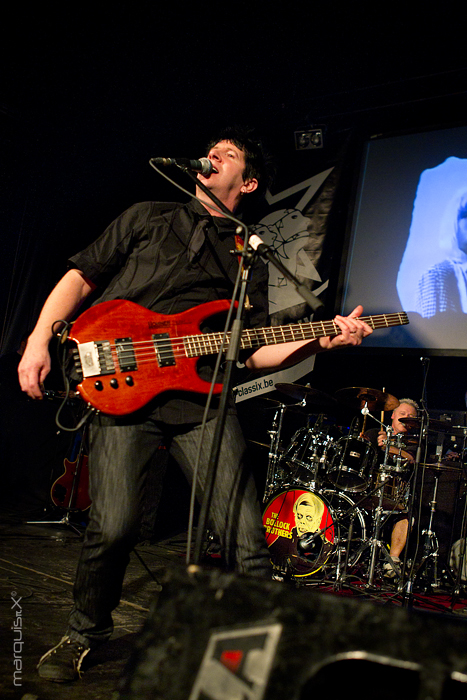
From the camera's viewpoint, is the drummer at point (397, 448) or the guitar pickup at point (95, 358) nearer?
the guitar pickup at point (95, 358)

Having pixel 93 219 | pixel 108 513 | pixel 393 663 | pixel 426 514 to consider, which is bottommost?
pixel 426 514

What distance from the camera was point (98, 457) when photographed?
1998 millimetres

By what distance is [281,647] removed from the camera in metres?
0.80

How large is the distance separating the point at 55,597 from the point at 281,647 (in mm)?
2740

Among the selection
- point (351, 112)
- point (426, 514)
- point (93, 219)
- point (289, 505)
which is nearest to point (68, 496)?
point (289, 505)

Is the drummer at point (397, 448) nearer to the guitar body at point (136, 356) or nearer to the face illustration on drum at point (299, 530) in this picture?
the face illustration on drum at point (299, 530)

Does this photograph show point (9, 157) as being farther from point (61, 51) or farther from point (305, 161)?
point (305, 161)

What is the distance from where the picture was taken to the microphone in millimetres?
2258

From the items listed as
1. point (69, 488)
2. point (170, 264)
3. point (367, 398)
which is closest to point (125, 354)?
point (170, 264)

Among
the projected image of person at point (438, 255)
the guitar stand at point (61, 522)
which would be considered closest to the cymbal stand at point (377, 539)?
the projected image of person at point (438, 255)

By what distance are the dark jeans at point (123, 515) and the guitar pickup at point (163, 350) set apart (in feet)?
0.80

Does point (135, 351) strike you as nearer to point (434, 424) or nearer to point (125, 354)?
point (125, 354)

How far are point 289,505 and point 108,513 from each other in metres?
4.01

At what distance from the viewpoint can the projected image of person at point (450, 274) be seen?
5211mm
